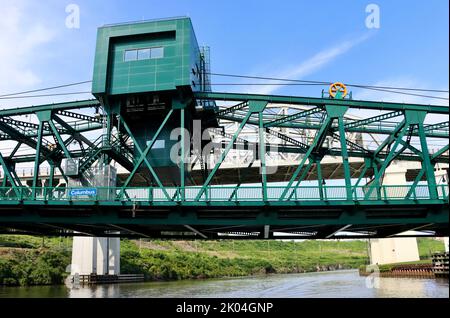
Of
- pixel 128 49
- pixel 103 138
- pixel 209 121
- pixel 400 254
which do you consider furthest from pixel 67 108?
pixel 400 254

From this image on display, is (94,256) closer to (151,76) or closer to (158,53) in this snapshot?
(151,76)

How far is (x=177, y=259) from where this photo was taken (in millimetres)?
90688

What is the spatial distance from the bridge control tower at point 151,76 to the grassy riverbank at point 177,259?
3065 centimetres

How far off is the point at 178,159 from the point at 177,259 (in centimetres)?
5558

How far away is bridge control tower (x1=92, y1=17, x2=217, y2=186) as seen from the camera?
38.0 meters

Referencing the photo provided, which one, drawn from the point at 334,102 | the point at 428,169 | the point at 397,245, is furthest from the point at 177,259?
the point at 428,169

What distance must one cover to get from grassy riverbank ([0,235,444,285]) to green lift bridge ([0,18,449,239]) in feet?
62.6

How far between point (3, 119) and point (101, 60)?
13.0 meters

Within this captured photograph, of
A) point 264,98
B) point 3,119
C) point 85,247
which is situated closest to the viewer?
point 264,98

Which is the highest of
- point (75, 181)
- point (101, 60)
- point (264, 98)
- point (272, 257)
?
point (101, 60)

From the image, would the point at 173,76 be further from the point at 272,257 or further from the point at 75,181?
the point at 272,257

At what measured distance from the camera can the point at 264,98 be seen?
36.7 m

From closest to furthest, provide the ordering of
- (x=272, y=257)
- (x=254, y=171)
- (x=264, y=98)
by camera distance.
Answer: (x=264, y=98) → (x=254, y=171) → (x=272, y=257)

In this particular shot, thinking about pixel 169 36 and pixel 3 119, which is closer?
pixel 169 36
